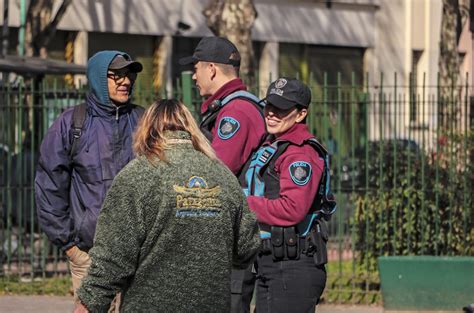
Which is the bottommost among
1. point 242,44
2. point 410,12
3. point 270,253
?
point 270,253

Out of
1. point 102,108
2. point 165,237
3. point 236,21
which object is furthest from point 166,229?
Result: point 236,21

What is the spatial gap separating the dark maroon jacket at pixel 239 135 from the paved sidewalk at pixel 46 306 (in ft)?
17.0

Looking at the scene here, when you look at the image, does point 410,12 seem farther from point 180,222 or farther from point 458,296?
point 180,222

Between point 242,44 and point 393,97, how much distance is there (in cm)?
301

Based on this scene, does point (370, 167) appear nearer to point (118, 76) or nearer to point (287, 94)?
point (118, 76)

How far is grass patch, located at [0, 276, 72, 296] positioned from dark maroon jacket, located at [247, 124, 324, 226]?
258 inches

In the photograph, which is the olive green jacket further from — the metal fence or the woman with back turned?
the metal fence

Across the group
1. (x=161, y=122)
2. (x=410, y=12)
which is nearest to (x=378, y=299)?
(x=161, y=122)

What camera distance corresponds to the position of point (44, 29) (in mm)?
20531

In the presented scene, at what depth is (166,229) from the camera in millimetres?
4934

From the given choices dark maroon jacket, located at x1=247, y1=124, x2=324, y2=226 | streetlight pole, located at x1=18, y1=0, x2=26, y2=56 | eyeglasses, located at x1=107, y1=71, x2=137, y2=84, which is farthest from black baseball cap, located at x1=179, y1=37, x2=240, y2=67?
streetlight pole, located at x1=18, y1=0, x2=26, y2=56

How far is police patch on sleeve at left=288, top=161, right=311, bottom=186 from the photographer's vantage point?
6102 millimetres

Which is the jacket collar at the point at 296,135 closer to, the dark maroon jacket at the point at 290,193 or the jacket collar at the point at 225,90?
the dark maroon jacket at the point at 290,193

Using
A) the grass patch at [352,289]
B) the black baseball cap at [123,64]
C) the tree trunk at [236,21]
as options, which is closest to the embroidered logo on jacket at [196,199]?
the black baseball cap at [123,64]
